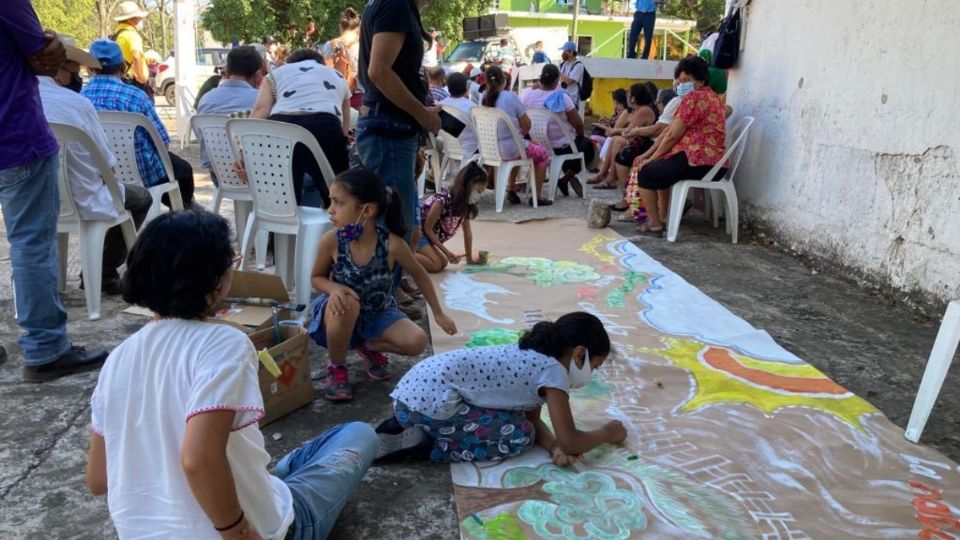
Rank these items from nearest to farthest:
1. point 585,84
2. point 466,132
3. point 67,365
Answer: point 67,365
point 466,132
point 585,84

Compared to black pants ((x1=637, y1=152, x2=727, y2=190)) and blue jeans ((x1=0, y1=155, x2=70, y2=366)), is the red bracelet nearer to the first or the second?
blue jeans ((x1=0, y1=155, x2=70, y2=366))

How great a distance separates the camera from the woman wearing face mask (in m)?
2.26

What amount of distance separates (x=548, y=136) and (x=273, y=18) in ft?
46.9

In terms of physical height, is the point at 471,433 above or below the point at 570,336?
below

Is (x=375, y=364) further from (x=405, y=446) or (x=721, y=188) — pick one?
(x=721, y=188)

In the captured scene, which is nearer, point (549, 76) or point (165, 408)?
point (165, 408)

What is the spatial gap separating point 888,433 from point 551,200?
509 centimetres

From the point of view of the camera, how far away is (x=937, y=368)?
100 inches

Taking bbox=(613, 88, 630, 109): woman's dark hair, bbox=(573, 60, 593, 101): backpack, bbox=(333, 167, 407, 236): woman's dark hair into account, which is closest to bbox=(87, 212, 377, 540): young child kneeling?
bbox=(333, 167, 407, 236): woman's dark hair

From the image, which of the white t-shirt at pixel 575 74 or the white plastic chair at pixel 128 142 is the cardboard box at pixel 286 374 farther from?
the white t-shirt at pixel 575 74

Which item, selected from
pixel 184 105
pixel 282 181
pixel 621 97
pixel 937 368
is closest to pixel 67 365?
pixel 282 181

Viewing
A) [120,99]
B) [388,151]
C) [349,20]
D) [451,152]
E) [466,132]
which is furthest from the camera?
[451,152]

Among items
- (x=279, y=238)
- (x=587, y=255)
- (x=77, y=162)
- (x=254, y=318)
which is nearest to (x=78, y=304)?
(x=77, y=162)

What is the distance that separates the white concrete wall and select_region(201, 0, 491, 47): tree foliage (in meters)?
14.4
